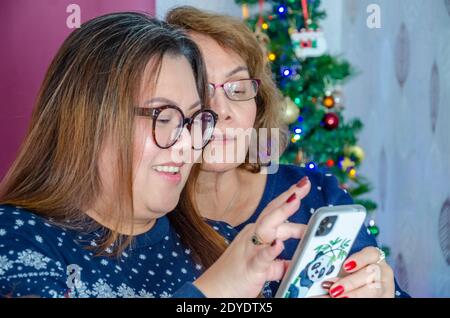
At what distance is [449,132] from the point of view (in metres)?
3.10

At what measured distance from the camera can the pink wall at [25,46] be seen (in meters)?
2.02

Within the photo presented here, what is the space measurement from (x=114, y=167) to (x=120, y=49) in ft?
0.53

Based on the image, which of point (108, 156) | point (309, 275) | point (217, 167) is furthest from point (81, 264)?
point (217, 167)

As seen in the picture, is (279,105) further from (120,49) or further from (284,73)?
(120,49)

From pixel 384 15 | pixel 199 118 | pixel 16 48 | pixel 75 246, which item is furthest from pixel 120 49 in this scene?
pixel 384 15

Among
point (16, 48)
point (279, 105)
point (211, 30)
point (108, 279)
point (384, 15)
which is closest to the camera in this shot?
point (108, 279)

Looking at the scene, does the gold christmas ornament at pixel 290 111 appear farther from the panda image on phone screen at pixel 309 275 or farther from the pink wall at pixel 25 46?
the panda image on phone screen at pixel 309 275

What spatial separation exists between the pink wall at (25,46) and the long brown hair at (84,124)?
92 centimetres

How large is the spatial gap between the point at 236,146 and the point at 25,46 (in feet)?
2.92

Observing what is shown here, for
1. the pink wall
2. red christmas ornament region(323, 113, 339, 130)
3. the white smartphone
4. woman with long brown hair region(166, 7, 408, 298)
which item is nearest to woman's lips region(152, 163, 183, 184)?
the white smartphone

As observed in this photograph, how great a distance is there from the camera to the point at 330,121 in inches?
90.2

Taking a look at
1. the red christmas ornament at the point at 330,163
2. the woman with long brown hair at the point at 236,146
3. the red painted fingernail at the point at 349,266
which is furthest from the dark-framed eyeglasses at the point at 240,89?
the red christmas ornament at the point at 330,163

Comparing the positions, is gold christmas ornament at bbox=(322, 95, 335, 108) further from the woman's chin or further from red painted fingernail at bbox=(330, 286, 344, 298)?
red painted fingernail at bbox=(330, 286, 344, 298)

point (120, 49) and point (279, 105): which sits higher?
point (120, 49)
